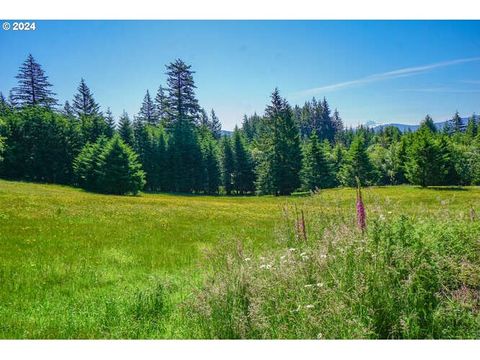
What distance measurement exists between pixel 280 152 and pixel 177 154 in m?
20.6

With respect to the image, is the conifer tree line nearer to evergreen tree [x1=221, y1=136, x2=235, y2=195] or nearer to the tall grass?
evergreen tree [x1=221, y1=136, x2=235, y2=195]

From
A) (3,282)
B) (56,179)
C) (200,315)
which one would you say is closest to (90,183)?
(56,179)

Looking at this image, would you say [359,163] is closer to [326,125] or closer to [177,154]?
[177,154]

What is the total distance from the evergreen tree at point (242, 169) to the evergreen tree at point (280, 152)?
11903mm

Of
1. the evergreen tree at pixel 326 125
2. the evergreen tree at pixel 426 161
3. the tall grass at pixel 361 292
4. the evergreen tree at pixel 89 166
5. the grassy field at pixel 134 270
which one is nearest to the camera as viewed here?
the tall grass at pixel 361 292

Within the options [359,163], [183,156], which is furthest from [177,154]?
[359,163]

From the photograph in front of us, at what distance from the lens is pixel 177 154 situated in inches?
2874

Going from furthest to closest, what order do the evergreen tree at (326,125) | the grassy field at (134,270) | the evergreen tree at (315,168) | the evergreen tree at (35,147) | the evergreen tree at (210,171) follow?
1. the evergreen tree at (326,125)
2. the evergreen tree at (210,171)
3. the evergreen tree at (315,168)
4. the evergreen tree at (35,147)
5. the grassy field at (134,270)

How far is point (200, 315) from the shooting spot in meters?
5.50

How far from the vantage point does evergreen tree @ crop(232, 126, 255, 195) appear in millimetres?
80375

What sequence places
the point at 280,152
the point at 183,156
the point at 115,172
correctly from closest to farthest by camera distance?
the point at 115,172 → the point at 280,152 → the point at 183,156

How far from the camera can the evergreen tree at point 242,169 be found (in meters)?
80.4
